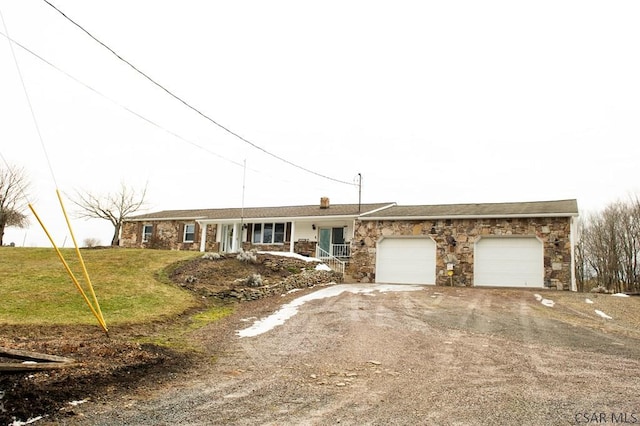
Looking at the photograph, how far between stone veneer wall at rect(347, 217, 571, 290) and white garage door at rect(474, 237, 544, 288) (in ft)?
0.91

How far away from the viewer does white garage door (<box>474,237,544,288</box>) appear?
19328 millimetres

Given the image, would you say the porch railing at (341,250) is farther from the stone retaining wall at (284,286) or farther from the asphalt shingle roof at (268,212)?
the stone retaining wall at (284,286)

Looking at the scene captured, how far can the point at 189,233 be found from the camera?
30469 mm

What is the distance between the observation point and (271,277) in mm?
18031

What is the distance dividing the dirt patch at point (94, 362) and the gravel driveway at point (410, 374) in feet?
1.07

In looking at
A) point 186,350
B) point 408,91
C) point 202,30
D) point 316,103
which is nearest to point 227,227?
point 316,103

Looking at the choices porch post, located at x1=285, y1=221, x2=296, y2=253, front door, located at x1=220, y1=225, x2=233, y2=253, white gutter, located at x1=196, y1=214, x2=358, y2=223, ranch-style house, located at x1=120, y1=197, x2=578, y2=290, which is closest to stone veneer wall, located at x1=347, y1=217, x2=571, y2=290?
ranch-style house, located at x1=120, y1=197, x2=578, y2=290

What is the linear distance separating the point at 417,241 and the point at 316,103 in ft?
26.7

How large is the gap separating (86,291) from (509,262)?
16518 mm

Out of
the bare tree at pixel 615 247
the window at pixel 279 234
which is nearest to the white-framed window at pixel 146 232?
the window at pixel 279 234

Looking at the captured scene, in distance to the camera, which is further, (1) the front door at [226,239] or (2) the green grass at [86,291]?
(1) the front door at [226,239]

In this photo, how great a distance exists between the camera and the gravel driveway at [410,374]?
509 cm

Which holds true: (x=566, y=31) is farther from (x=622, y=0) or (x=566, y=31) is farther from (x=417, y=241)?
(x=417, y=241)

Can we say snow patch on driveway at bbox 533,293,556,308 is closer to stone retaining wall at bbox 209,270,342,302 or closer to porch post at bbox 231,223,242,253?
stone retaining wall at bbox 209,270,342,302
